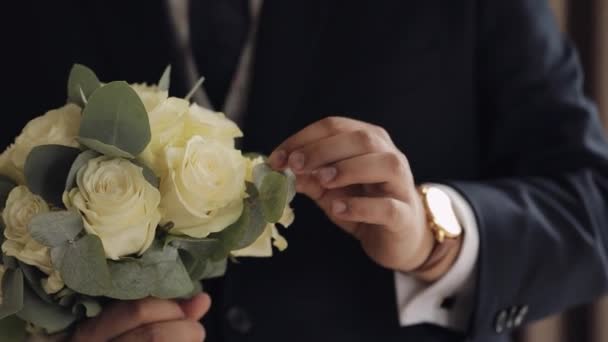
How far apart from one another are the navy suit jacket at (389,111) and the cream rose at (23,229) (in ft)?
1.19

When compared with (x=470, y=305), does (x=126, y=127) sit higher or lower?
higher

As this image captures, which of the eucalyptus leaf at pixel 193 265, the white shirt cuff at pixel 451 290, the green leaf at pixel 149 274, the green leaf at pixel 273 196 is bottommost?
the white shirt cuff at pixel 451 290

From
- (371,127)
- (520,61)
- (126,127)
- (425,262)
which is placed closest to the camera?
(126,127)

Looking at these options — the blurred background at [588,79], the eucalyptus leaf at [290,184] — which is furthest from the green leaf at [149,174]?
the blurred background at [588,79]

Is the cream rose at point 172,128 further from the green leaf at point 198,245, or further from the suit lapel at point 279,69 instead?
the suit lapel at point 279,69

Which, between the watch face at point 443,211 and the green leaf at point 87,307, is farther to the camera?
the watch face at point 443,211

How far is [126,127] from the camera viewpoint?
51 cm

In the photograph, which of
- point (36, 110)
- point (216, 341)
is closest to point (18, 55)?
point (36, 110)

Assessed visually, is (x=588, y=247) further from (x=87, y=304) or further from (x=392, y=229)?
(x=87, y=304)

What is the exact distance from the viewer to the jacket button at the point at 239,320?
0.87 metres

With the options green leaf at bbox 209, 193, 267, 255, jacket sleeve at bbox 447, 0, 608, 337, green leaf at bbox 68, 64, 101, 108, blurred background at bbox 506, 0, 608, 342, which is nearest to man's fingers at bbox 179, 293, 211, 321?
green leaf at bbox 209, 193, 267, 255

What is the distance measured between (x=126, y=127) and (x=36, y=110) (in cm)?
47

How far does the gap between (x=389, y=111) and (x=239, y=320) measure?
34cm

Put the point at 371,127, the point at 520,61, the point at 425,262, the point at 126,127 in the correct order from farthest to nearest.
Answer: the point at 520,61 → the point at 425,262 → the point at 371,127 → the point at 126,127
